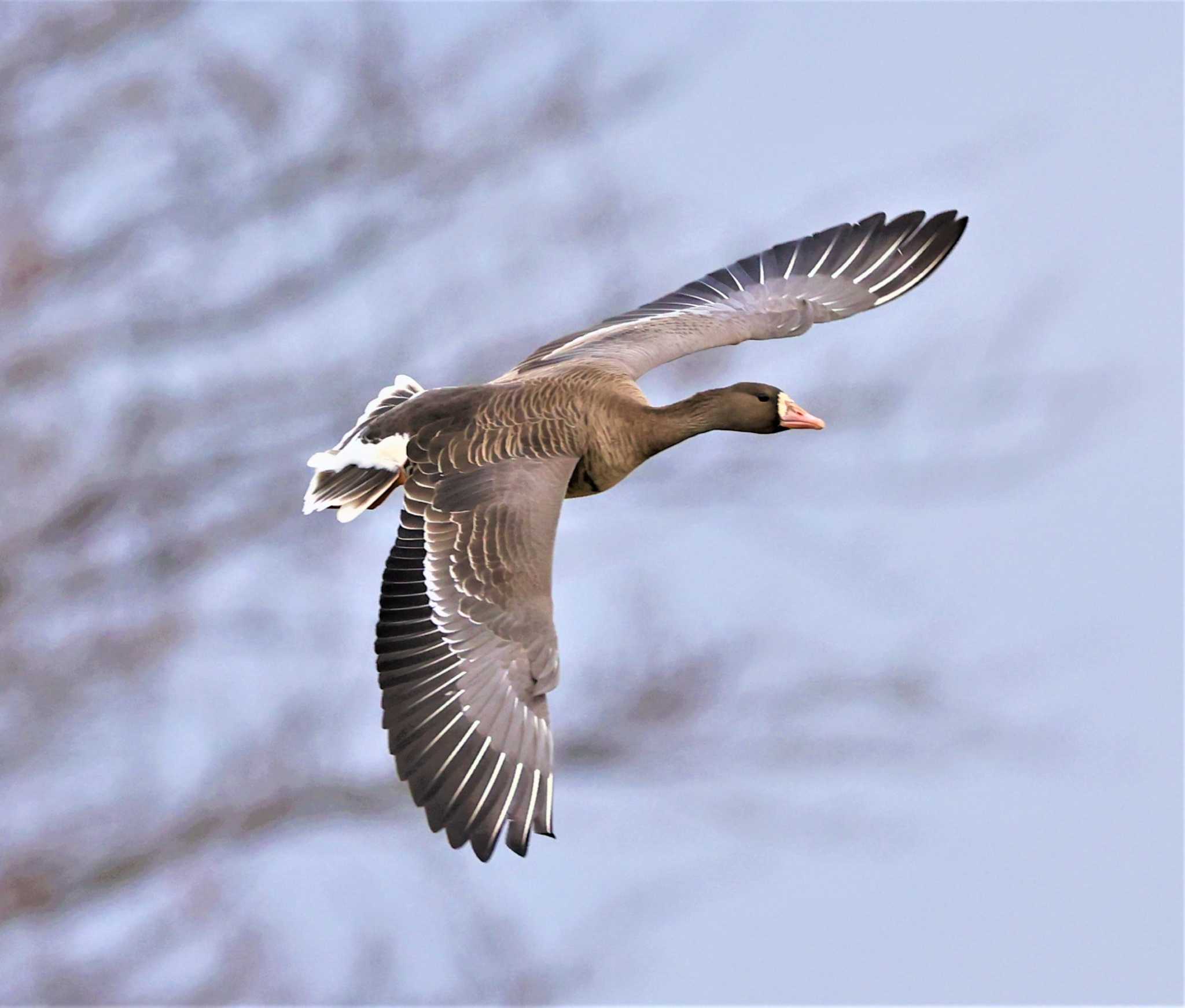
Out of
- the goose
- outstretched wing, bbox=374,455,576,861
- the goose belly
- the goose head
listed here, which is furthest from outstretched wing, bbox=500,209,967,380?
outstretched wing, bbox=374,455,576,861

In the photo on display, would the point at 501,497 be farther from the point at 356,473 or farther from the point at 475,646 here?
the point at 356,473

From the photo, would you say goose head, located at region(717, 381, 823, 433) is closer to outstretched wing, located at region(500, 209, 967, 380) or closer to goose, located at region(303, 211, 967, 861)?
goose, located at region(303, 211, 967, 861)

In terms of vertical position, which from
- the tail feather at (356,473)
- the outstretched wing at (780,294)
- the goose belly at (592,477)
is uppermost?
the outstretched wing at (780,294)

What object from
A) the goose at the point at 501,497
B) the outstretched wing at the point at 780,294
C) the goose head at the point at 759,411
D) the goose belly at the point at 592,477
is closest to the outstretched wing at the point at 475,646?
the goose at the point at 501,497

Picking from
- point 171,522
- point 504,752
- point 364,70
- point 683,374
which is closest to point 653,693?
point 683,374

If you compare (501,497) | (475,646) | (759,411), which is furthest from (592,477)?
(475,646)

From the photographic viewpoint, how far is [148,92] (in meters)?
10.7

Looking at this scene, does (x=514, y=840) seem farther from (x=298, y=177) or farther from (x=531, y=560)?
(x=298, y=177)

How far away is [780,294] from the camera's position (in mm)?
9281

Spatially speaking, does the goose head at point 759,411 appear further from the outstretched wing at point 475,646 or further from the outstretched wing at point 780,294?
the outstretched wing at point 475,646

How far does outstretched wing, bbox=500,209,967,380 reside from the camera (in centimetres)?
877

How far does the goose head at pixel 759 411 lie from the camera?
27.3ft

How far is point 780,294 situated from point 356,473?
215cm

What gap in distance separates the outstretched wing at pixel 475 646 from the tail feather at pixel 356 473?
0.24m
